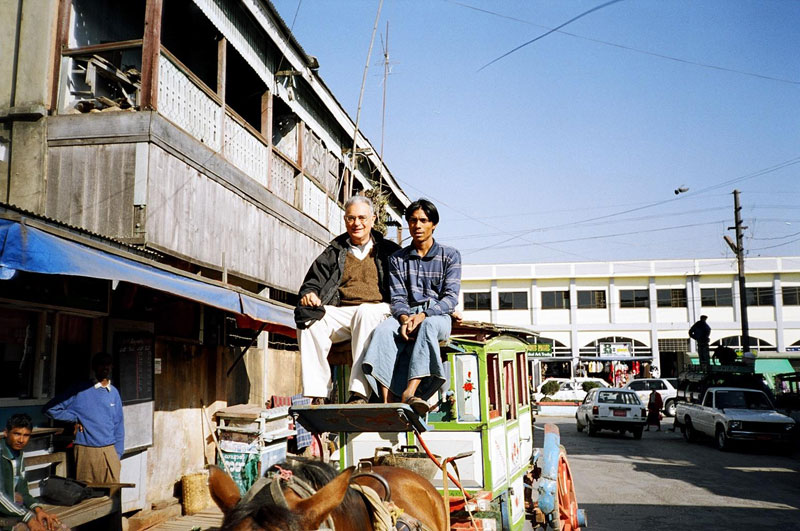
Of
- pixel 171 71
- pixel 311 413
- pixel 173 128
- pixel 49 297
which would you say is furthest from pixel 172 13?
pixel 311 413

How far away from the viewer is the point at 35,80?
25.6ft

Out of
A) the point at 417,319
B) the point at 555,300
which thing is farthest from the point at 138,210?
the point at 555,300

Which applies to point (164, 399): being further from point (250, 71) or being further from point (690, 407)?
point (690, 407)

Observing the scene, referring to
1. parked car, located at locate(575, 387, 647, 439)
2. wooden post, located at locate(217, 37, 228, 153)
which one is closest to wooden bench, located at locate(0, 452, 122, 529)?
wooden post, located at locate(217, 37, 228, 153)

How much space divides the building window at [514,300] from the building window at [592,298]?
13.4 feet

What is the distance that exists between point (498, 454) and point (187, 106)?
6334 mm

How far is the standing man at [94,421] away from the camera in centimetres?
679

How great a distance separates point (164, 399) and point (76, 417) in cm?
210

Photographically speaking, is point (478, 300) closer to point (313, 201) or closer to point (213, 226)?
point (313, 201)

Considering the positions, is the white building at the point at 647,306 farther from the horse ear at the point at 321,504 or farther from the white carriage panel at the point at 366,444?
the horse ear at the point at 321,504

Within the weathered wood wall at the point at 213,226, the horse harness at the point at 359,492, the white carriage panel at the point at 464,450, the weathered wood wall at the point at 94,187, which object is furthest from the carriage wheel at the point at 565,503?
the weathered wood wall at the point at 94,187

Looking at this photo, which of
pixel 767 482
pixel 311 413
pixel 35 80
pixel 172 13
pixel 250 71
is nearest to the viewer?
pixel 311 413

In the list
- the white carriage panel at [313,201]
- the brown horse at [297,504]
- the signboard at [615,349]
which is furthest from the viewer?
the signboard at [615,349]

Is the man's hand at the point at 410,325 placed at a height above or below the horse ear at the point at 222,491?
above
